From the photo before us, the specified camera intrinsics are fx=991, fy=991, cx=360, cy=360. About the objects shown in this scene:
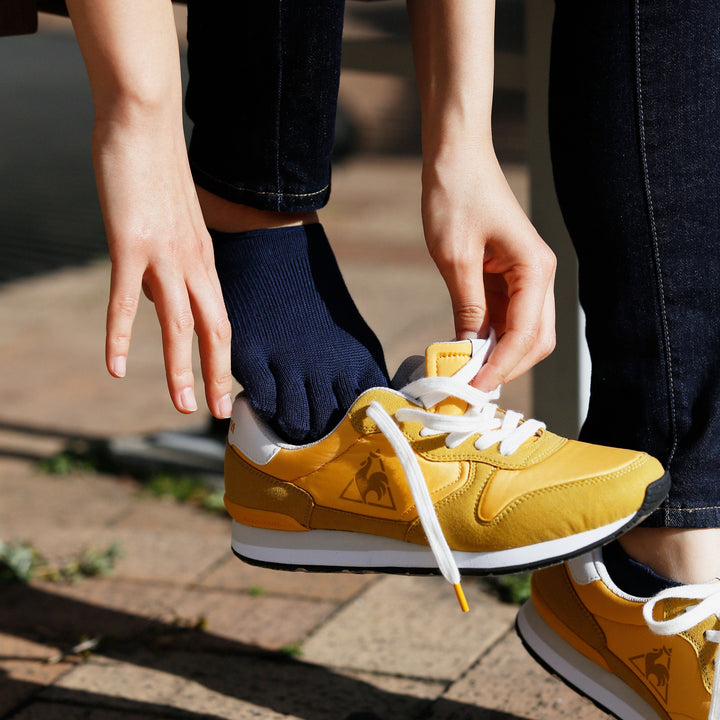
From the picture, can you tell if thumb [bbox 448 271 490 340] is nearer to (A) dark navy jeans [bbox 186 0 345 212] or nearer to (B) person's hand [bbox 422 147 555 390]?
(B) person's hand [bbox 422 147 555 390]

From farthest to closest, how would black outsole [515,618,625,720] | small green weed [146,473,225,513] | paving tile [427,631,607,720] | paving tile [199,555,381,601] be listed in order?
small green weed [146,473,225,513] < paving tile [199,555,381,601] < paving tile [427,631,607,720] < black outsole [515,618,625,720]

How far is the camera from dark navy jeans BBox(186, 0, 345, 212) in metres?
1.06

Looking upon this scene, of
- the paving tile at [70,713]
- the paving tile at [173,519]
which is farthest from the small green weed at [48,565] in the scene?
the paving tile at [70,713]

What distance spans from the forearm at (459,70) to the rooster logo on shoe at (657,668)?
582mm

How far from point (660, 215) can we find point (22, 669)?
1057 millimetres

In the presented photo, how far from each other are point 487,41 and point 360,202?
14.1 feet

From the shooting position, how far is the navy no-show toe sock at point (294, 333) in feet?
3.68

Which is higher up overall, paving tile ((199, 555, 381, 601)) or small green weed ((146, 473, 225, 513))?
paving tile ((199, 555, 381, 601))

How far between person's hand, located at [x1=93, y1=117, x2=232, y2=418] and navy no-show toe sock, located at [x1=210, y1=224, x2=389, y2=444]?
142 mm

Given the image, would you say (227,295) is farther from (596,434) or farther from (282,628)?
(282,628)

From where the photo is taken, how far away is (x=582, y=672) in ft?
3.80

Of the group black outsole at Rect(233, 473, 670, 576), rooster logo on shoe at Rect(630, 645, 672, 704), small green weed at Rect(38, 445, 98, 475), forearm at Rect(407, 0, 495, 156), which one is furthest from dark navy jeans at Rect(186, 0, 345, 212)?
small green weed at Rect(38, 445, 98, 475)

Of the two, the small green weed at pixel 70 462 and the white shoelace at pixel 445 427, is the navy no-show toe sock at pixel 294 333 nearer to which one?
the white shoelace at pixel 445 427

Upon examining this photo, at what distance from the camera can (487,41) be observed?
1.07m
